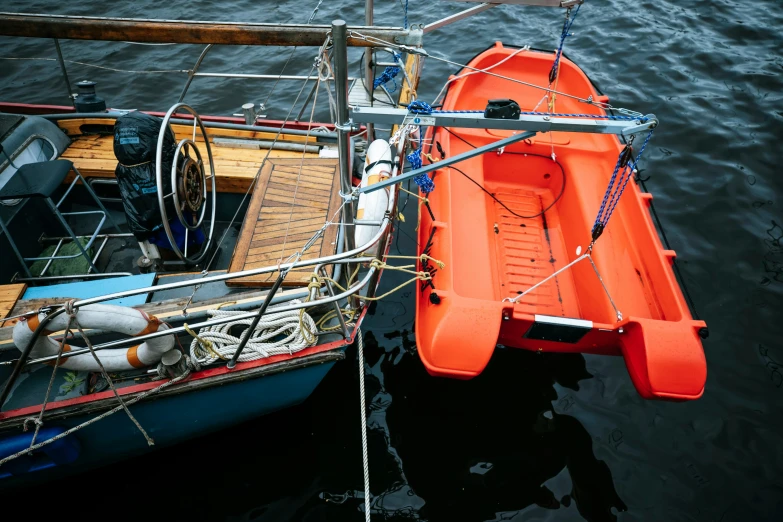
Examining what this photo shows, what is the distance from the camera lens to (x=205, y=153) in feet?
17.8

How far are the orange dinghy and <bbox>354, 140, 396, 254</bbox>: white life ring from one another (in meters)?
0.62

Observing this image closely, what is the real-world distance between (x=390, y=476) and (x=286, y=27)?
12.7 feet

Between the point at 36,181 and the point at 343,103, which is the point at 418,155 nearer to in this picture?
the point at 343,103

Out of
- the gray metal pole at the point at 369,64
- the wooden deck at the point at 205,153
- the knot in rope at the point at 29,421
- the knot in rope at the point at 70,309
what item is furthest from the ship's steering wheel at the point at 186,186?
the gray metal pole at the point at 369,64

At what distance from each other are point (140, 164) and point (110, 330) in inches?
62.4

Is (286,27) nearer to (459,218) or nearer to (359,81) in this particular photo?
(459,218)

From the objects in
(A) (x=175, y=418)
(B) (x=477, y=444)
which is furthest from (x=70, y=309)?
(B) (x=477, y=444)

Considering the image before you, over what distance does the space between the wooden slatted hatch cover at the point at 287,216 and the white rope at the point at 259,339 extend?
389 millimetres

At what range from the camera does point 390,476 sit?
4.34m

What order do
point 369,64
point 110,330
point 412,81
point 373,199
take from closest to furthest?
point 110,330
point 373,199
point 369,64
point 412,81

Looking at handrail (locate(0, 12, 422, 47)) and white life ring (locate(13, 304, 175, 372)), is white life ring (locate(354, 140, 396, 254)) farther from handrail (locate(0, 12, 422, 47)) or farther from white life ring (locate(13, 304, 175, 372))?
white life ring (locate(13, 304, 175, 372))

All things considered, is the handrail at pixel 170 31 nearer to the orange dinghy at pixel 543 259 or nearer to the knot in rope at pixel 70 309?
the orange dinghy at pixel 543 259

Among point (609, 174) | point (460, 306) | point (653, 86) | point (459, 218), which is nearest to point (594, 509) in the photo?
A: point (460, 306)

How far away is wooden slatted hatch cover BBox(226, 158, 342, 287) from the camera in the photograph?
405 cm
